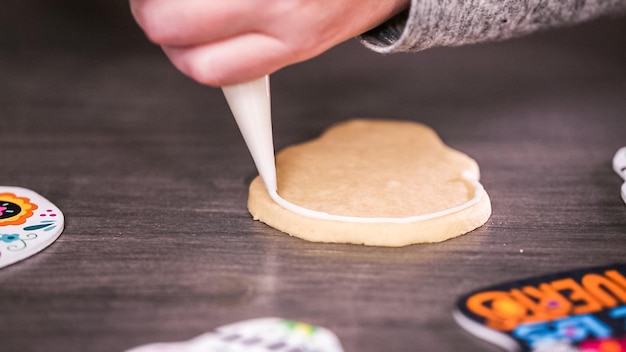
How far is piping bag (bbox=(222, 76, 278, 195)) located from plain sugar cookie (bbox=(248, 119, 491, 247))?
0.10ft

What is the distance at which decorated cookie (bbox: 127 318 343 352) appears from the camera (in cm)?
47

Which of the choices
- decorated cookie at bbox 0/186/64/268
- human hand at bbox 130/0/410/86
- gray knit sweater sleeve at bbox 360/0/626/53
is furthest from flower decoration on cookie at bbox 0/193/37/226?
gray knit sweater sleeve at bbox 360/0/626/53

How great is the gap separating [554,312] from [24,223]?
1.56 feet

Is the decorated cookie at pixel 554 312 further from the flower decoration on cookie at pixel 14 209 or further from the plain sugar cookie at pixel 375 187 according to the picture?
the flower decoration on cookie at pixel 14 209

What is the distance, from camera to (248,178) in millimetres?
755

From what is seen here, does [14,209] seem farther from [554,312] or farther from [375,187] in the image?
[554,312]

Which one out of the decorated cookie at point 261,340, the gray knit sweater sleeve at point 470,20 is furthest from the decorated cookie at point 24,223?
the gray knit sweater sleeve at point 470,20

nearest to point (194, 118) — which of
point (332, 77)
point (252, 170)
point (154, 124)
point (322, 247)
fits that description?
point (154, 124)

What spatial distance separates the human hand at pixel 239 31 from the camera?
21.3 inches

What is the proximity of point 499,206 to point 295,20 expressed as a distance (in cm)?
29

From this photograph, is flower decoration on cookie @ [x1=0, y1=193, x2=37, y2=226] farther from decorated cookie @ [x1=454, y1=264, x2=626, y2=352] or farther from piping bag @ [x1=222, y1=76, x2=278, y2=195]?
decorated cookie @ [x1=454, y1=264, x2=626, y2=352]

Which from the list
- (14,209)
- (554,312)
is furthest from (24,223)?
(554,312)

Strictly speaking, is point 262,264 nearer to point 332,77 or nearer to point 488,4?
point 488,4

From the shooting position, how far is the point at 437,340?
0.48 meters
